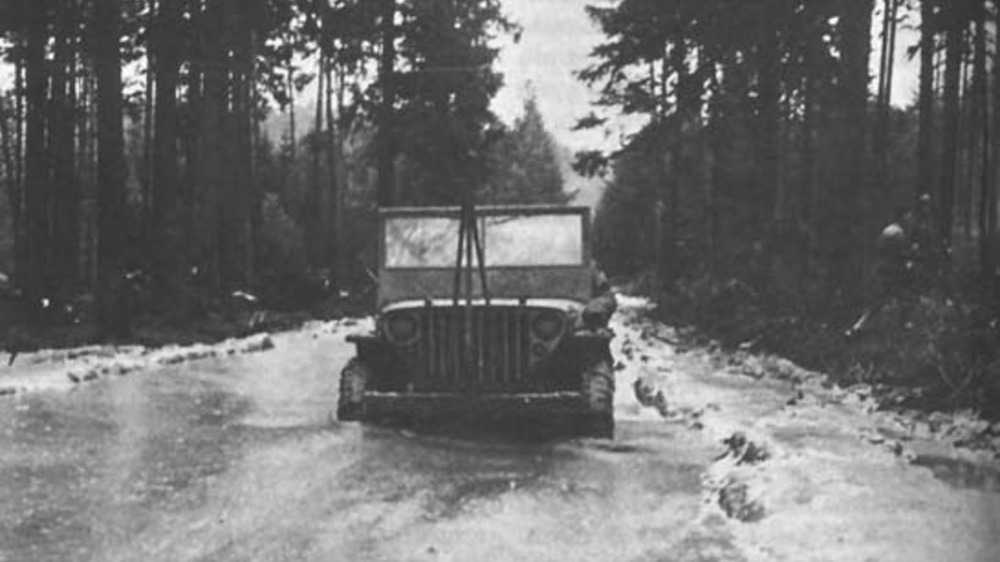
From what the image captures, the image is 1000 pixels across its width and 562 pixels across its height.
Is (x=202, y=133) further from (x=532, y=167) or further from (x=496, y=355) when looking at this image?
(x=532, y=167)

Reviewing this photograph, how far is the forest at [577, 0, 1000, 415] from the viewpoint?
11445mm

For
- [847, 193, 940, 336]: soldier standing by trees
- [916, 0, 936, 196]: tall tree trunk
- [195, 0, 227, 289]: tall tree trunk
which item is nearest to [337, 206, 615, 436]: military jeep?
[847, 193, 940, 336]: soldier standing by trees

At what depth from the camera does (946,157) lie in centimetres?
2062

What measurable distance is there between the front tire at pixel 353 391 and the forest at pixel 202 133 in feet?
7.49

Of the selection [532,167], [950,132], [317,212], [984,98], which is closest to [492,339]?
[950,132]

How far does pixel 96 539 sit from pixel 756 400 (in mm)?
6920

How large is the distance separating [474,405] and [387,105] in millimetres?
23943

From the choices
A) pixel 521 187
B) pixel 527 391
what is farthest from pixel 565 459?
pixel 521 187

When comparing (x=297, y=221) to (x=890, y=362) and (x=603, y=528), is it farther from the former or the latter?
(x=603, y=528)

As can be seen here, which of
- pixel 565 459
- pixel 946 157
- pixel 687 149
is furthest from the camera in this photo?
pixel 687 149

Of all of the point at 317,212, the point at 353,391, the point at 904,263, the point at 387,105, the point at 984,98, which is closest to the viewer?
the point at 353,391

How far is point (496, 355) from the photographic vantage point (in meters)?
9.24

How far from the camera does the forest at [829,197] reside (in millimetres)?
11445

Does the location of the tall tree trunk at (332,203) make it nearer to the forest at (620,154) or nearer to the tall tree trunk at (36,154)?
the forest at (620,154)
